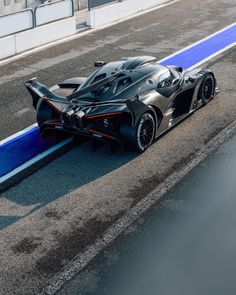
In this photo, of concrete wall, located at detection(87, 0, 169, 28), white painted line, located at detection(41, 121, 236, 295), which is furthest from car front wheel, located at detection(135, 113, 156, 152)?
concrete wall, located at detection(87, 0, 169, 28)

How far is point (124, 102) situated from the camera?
920 centimetres

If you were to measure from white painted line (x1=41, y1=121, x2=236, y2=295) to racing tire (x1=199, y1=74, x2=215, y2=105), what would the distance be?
3.91 feet

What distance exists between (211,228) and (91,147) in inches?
142

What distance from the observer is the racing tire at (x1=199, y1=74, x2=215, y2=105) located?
11.5 metres

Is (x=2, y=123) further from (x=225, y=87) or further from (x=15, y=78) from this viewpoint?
(x=225, y=87)

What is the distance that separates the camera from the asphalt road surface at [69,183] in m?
7.21

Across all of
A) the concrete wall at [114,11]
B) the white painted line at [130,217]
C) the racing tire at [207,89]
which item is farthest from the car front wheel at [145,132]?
Result: the concrete wall at [114,11]

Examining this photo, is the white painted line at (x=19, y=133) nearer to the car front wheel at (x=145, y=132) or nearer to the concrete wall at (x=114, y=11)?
the car front wheel at (x=145, y=132)

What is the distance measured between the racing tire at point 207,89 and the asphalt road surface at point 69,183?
0.72 feet

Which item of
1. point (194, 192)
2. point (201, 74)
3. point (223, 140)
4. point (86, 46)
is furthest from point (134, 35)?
point (194, 192)

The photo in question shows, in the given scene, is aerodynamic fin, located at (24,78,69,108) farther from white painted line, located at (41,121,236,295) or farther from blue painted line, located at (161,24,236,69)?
blue painted line, located at (161,24,236,69)

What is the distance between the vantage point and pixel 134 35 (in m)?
18.6

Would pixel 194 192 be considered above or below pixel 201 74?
below

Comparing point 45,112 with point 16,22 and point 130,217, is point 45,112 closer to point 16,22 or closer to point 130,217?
point 130,217
